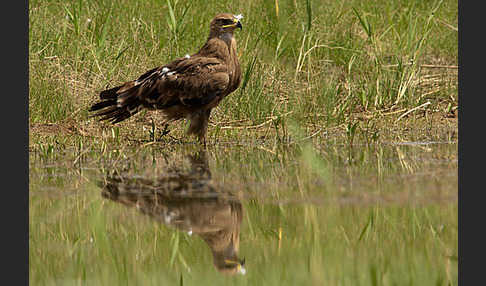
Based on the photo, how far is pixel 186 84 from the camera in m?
6.72

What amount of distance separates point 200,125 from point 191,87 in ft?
1.14

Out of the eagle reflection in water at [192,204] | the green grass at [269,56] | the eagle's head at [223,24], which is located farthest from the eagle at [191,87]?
the eagle reflection in water at [192,204]

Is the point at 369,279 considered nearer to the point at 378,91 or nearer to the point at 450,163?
the point at 450,163

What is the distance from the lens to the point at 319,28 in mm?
9062

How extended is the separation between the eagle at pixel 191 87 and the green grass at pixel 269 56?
1.82 ft

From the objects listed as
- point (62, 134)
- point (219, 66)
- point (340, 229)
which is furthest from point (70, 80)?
point (340, 229)

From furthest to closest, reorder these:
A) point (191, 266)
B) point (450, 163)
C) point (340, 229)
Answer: point (450, 163)
point (340, 229)
point (191, 266)

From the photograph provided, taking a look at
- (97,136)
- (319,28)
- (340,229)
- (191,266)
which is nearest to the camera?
(191,266)

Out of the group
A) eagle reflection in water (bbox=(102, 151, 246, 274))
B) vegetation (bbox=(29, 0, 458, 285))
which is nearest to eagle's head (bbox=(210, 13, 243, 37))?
vegetation (bbox=(29, 0, 458, 285))

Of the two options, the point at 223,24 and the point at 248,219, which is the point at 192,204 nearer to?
the point at 248,219

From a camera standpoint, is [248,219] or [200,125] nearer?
[248,219]

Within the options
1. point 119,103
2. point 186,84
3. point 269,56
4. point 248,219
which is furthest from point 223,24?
point 248,219

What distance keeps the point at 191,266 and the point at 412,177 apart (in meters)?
2.12

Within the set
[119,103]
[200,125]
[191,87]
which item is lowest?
[200,125]
